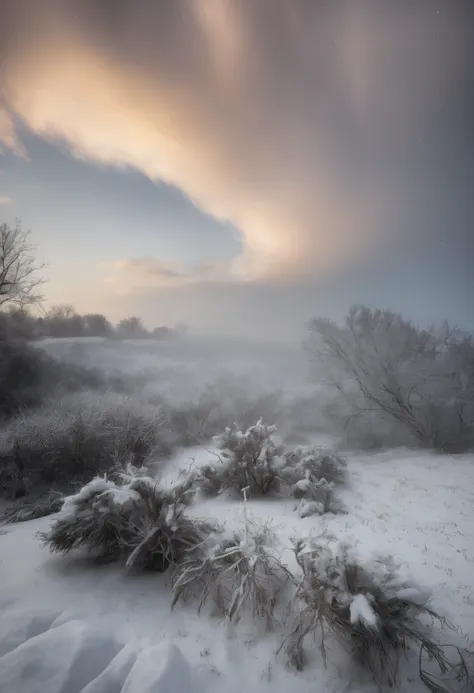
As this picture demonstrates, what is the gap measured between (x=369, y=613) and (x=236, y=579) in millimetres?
1898

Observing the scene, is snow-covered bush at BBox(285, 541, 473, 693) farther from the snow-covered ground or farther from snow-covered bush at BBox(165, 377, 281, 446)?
snow-covered bush at BBox(165, 377, 281, 446)

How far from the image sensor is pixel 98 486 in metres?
4.96

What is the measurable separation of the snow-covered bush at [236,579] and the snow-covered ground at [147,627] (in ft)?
0.65

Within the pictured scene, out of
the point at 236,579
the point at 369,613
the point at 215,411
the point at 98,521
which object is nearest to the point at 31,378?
the point at 215,411

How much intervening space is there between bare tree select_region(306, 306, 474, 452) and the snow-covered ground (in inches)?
319

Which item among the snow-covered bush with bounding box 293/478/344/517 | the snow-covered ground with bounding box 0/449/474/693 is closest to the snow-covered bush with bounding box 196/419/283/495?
the snow-covered bush with bounding box 293/478/344/517

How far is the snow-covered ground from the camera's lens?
2787 millimetres

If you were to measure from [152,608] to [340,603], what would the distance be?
7.87 ft

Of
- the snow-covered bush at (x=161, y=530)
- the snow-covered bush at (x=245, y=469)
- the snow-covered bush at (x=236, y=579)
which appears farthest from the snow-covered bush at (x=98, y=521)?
the snow-covered bush at (x=245, y=469)

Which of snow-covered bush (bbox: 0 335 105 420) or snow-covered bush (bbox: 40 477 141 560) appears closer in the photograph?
snow-covered bush (bbox: 40 477 141 560)

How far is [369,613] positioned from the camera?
2994 mm

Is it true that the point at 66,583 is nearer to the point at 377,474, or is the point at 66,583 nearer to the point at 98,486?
the point at 98,486

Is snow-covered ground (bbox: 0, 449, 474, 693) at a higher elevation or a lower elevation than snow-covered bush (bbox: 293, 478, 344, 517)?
higher

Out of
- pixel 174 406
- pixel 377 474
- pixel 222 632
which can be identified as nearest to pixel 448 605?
pixel 222 632
